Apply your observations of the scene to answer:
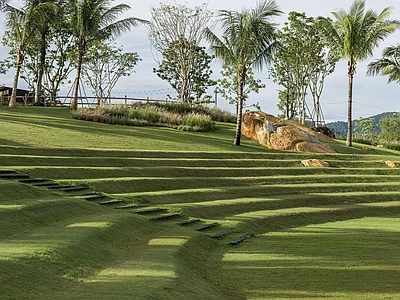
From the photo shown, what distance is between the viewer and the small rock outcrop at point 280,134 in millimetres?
33375

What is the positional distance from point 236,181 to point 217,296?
1367 cm

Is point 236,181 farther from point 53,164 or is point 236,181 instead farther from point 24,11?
point 24,11

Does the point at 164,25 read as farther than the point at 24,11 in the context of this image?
Yes

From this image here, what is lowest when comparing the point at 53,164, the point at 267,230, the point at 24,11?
the point at 267,230

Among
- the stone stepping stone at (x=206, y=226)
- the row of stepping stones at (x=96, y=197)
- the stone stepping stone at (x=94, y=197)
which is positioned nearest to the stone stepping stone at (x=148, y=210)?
the row of stepping stones at (x=96, y=197)

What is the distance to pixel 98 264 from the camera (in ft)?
31.8

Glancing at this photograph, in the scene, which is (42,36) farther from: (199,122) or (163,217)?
(163,217)

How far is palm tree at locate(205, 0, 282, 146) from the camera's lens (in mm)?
32156

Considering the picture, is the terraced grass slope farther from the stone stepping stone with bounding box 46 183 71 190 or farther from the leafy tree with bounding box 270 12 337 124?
the leafy tree with bounding box 270 12 337 124

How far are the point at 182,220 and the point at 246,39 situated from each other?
61.4 feet

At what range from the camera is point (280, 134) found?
34000mm

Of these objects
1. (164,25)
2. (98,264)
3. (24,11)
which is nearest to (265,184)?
(98,264)

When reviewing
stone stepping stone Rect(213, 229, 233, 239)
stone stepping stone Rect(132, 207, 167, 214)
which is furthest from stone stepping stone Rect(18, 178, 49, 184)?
stone stepping stone Rect(213, 229, 233, 239)

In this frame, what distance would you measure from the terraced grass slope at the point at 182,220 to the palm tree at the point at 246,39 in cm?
554
